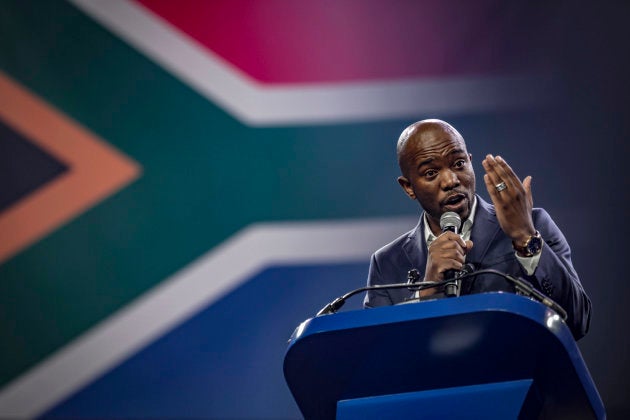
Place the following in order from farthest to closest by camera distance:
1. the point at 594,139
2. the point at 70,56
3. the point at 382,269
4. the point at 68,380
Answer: the point at 70,56 → the point at 68,380 → the point at 594,139 → the point at 382,269

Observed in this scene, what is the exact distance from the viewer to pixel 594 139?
3023 mm

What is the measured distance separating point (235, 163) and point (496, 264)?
1623 mm

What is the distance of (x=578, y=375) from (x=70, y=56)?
9.18 feet

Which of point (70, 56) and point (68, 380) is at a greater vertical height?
point (70, 56)

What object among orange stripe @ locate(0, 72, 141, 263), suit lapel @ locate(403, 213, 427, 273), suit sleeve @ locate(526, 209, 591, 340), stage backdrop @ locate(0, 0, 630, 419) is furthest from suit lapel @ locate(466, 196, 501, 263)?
orange stripe @ locate(0, 72, 141, 263)

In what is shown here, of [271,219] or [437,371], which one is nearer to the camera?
[437,371]

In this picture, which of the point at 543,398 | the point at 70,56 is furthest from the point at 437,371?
the point at 70,56

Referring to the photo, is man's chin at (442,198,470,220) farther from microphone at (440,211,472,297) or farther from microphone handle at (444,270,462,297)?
microphone handle at (444,270,462,297)

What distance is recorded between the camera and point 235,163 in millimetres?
3326

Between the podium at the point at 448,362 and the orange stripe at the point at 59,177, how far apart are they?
2168 millimetres

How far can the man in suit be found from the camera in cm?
161

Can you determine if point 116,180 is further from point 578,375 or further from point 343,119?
point 578,375

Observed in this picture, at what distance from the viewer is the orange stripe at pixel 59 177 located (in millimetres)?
3414

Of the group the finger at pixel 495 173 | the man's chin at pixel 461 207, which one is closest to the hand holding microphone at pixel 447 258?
the finger at pixel 495 173
